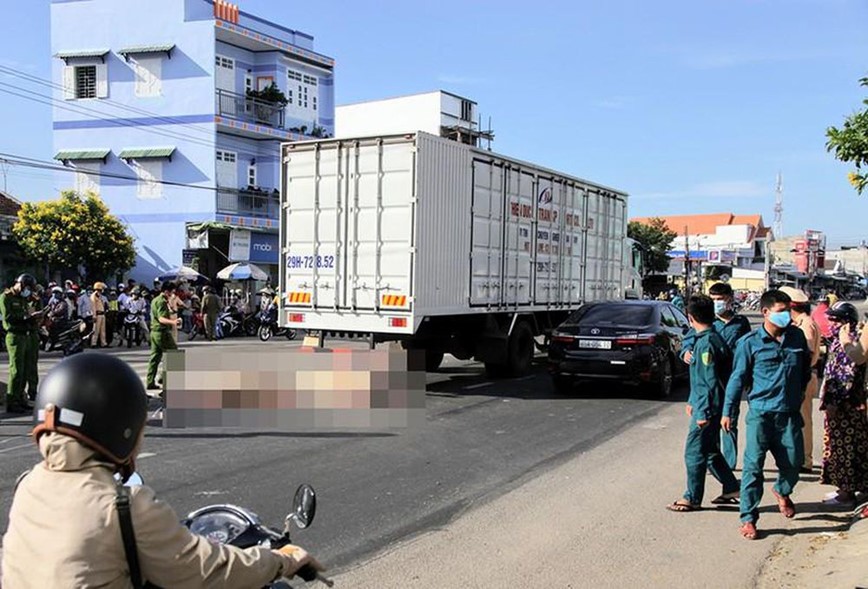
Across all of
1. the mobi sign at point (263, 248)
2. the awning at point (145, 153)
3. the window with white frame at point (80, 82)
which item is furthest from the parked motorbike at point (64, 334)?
the window with white frame at point (80, 82)

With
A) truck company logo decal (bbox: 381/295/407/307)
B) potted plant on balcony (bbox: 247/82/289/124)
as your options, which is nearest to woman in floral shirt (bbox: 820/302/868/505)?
truck company logo decal (bbox: 381/295/407/307)

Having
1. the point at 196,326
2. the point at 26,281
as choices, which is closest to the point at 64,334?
the point at 196,326

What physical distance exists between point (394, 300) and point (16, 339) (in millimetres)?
5185

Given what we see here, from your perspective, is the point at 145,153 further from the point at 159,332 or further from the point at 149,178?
the point at 159,332

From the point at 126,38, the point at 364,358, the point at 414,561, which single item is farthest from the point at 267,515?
the point at 126,38

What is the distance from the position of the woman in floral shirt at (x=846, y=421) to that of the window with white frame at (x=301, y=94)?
33.5 meters

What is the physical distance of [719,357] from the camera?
20.3ft

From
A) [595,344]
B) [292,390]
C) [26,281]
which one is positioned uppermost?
[26,281]

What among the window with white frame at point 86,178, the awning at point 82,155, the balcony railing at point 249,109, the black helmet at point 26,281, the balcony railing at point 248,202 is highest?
the balcony railing at point 249,109

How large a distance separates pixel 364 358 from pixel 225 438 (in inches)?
97.8

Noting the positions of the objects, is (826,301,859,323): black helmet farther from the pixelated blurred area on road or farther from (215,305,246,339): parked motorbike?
A: (215,305,246,339): parked motorbike

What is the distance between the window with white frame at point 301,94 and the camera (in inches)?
1458

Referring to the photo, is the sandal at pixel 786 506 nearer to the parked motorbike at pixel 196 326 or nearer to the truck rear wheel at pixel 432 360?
the truck rear wheel at pixel 432 360

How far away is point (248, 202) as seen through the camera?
34.6 metres
